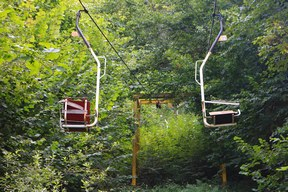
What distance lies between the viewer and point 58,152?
25.9ft

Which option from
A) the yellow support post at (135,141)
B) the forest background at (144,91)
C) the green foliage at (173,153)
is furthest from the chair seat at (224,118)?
the green foliage at (173,153)

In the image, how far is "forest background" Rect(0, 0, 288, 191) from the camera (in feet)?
21.0

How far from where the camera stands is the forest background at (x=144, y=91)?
252 inches

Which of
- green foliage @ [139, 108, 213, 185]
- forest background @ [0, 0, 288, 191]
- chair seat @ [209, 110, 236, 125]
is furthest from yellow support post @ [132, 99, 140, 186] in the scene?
chair seat @ [209, 110, 236, 125]

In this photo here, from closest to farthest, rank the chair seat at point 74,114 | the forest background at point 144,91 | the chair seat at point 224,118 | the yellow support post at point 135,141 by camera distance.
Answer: the chair seat at point 74,114
the chair seat at point 224,118
the forest background at point 144,91
the yellow support post at point 135,141

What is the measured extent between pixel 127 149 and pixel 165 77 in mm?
2299

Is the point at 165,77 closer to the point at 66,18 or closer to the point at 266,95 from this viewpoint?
the point at 66,18

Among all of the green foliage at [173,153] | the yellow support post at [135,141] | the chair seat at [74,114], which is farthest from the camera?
the green foliage at [173,153]

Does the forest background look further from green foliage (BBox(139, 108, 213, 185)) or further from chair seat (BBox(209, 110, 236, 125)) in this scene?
chair seat (BBox(209, 110, 236, 125))

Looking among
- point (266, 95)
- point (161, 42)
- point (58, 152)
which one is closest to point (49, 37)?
point (58, 152)

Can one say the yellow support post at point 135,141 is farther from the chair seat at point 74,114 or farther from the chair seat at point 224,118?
the chair seat at point 74,114

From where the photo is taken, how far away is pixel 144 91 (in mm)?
12930

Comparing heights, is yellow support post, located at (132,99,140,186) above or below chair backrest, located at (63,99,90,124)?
below

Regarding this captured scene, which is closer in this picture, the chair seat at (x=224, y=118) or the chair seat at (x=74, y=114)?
the chair seat at (x=74, y=114)
